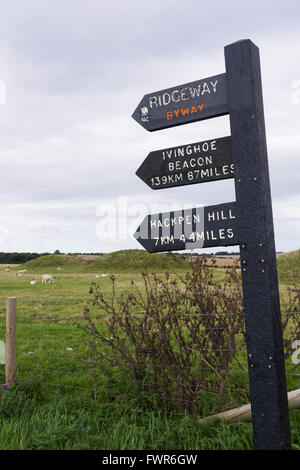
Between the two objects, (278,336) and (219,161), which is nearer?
(278,336)

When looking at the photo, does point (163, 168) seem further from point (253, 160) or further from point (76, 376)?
point (76, 376)

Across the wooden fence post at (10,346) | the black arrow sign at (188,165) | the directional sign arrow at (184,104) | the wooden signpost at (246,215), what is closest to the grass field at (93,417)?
the wooden fence post at (10,346)

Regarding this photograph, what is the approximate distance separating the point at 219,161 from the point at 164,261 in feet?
76.5

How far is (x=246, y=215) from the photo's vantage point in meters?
3.28

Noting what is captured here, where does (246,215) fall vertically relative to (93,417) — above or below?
above

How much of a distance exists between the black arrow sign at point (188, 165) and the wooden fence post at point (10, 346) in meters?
3.33

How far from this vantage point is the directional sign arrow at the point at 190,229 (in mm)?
3439

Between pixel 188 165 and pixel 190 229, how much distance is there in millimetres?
621

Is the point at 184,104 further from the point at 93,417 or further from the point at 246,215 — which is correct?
the point at 93,417

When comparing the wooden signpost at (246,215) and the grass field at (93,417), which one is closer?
the wooden signpost at (246,215)

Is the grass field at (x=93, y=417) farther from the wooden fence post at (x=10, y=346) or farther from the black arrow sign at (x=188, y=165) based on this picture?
the black arrow sign at (x=188, y=165)

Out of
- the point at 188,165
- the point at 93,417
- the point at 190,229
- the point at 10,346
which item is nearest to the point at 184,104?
the point at 188,165
